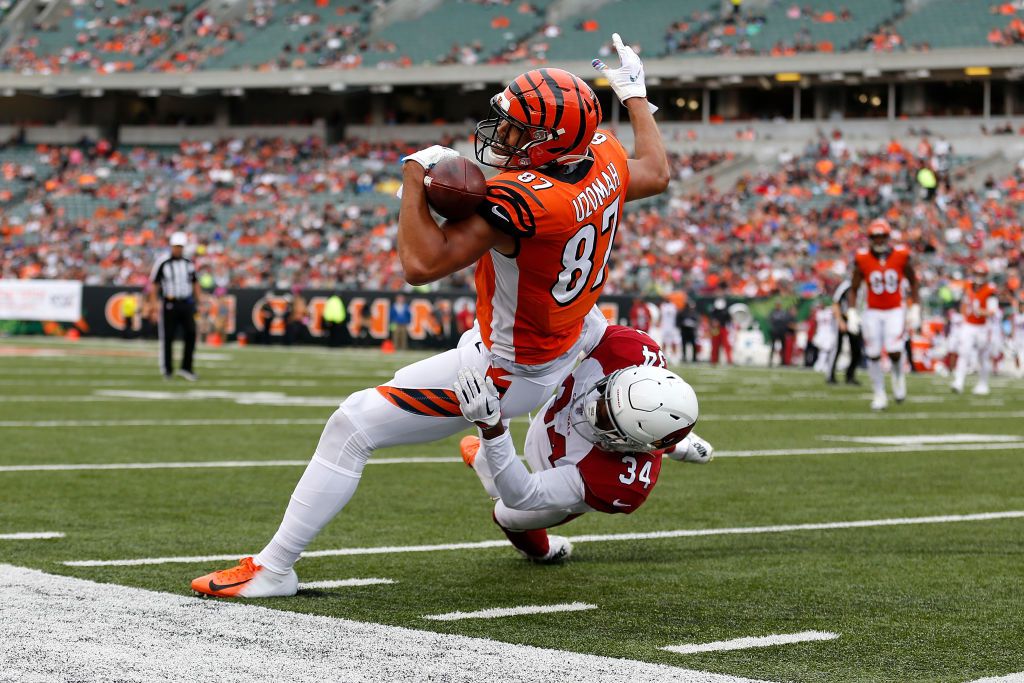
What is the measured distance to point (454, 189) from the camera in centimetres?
414

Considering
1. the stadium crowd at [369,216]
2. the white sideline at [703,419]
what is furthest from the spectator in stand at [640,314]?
the white sideline at [703,419]

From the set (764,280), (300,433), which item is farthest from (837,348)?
(764,280)

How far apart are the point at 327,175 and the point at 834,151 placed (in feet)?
45.8

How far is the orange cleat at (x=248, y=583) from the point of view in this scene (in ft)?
14.7

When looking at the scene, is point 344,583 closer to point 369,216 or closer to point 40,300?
point 40,300

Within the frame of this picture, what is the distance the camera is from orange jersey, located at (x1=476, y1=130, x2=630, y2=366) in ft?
14.0

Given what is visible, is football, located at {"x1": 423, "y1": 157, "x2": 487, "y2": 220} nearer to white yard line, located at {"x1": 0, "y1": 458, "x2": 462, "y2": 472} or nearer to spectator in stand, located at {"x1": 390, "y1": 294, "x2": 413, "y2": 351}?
white yard line, located at {"x1": 0, "y1": 458, "x2": 462, "y2": 472}

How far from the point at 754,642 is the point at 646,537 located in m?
2.07

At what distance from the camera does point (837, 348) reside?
18.9 metres

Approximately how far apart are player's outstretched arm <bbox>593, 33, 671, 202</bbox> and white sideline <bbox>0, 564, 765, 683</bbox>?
1779 mm

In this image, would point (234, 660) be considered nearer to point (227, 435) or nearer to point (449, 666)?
point (449, 666)

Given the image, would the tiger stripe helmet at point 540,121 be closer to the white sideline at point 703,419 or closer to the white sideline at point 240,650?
the white sideline at point 240,650

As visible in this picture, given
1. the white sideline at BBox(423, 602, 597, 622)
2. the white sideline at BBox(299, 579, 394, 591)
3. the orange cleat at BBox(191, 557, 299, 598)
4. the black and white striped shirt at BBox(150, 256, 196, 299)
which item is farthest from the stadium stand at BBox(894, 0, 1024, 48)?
the orange cleat at BBox(191, 557, 299, 598)

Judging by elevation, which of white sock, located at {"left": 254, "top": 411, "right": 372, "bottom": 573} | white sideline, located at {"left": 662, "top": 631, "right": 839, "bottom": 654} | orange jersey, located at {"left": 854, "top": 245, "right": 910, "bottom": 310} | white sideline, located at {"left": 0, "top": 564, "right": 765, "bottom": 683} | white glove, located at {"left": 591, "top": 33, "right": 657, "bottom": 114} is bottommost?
white sideline, located at {"left": 662, "top": 631, "right": 839, "bottom": 654}
